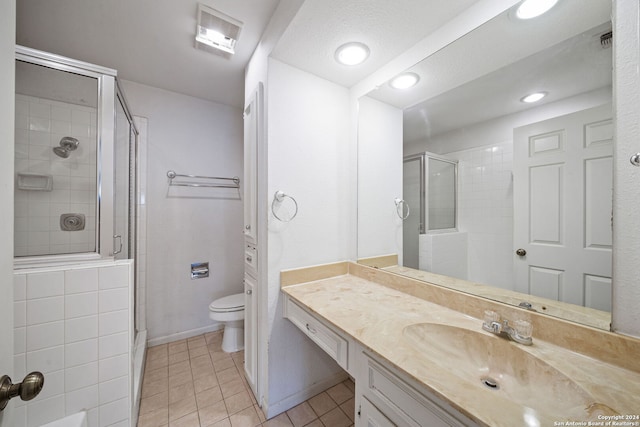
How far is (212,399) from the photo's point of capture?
1516 mm

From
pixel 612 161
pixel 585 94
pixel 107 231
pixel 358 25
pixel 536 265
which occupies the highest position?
pixel 358 25

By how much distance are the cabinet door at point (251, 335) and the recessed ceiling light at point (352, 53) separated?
4.94 ft

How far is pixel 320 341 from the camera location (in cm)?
106

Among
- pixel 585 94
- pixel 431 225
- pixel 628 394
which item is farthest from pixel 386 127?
pixel 628 394

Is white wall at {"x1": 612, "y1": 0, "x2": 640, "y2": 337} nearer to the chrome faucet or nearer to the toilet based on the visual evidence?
the chrome faucet

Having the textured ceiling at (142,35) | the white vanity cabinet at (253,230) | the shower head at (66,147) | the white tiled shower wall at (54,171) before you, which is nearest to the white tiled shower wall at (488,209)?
the white vanity cabinet at (253,230)

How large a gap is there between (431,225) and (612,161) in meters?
0.71

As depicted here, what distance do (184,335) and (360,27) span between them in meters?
2.84

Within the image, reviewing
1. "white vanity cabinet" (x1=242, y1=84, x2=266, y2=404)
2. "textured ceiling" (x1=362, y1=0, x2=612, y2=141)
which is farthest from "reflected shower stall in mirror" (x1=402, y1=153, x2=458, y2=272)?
"white vanity cabinet" (x1=242, y1=84, x2=266, y2=404)

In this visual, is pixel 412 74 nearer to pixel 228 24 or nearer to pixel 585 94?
pixel 585 94

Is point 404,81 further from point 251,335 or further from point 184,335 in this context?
point 184,335

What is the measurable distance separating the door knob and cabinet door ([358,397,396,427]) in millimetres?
860

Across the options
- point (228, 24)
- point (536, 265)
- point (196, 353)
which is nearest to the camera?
point (536, 265)

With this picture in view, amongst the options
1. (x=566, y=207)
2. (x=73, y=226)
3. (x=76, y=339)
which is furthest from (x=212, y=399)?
(x=566, y=207)
